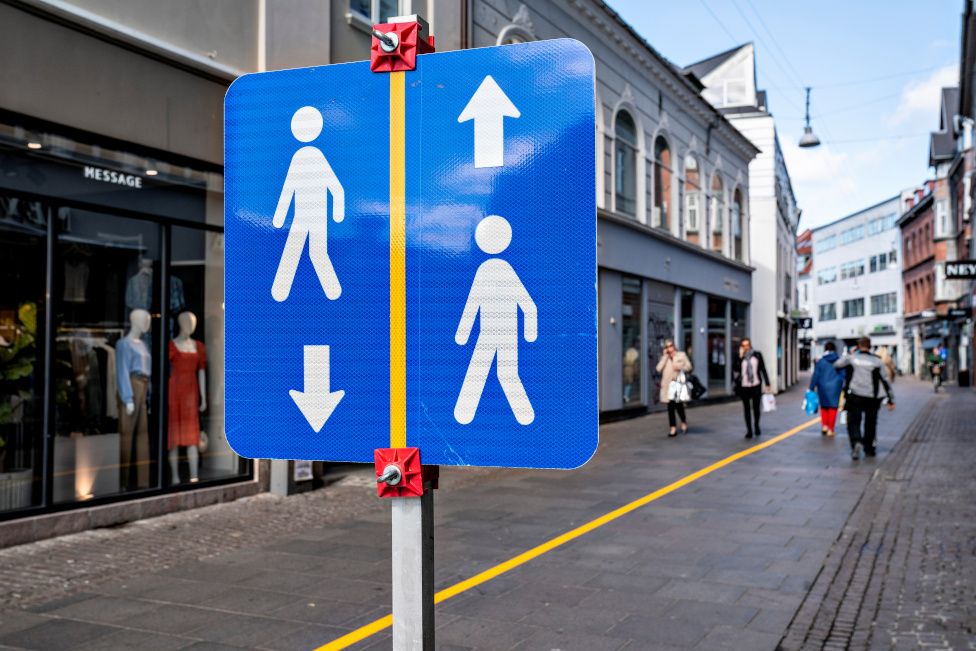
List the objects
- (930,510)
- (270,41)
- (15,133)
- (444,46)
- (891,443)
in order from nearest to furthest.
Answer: (15,133)
(930,510)
(270,41)
(444,46)
(891,443)

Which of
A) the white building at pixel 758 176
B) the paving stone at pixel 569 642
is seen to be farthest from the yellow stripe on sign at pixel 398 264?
the white building at pixel 758 176

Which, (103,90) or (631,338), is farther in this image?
(631,338)

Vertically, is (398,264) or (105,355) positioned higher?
(398,264)

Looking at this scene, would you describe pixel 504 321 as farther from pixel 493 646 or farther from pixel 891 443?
pixel 891 443

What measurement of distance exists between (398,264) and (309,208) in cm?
26

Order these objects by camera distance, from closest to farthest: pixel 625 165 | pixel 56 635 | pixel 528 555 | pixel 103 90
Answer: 1. pixel 56 635
2. pixel 528 555
3. pixel 103 90
4. pixel 625 165

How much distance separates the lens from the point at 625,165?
22.2 metres

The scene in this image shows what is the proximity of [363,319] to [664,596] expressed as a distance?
4.64 metres

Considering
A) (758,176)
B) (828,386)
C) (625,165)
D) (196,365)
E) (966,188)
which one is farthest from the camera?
(966,188)

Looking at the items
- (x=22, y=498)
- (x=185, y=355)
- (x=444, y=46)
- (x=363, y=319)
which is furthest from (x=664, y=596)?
(x=444, y=46)

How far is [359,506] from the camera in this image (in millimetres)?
9695

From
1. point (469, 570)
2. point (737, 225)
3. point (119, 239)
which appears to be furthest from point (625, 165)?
point (469, 570)

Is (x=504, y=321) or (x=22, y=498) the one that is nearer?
(x=504, y=321)

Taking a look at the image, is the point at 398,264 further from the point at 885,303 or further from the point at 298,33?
the point at 885,303
